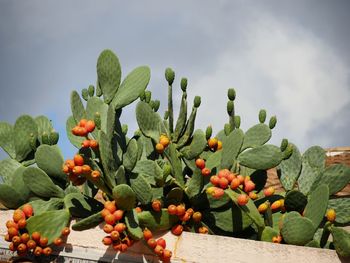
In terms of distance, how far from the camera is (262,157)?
3594 millimetres

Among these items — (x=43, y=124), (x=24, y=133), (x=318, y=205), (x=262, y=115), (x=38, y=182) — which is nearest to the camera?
(x=318, y=205)

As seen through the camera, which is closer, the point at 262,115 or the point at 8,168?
the point at 262,115

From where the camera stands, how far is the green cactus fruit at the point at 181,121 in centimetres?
385

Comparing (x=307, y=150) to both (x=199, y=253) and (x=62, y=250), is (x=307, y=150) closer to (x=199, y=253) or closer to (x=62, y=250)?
(x=199, y=253)

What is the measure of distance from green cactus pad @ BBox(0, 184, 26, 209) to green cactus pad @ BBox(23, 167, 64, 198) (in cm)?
27

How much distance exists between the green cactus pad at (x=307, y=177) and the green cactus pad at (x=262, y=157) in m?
0.51

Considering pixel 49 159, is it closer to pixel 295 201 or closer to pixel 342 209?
pixel 295 201

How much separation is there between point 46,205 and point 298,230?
192 cm

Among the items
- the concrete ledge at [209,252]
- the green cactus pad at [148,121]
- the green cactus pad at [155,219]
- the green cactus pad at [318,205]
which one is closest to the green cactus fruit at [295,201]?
the green cactus pad at [318,205]

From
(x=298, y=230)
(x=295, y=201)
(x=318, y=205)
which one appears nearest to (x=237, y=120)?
(x=295, y=201)

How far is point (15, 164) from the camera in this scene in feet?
13.8

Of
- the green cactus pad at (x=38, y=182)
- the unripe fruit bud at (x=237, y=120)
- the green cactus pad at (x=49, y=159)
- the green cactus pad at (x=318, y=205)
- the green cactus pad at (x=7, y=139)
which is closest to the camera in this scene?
the green cactus pad at (x=318, y=205)

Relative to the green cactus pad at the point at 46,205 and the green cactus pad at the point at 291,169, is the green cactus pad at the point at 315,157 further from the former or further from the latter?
the green cactus pad at the point at 46,205

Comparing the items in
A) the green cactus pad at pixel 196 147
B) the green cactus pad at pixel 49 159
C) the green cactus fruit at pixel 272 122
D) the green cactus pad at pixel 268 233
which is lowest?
the green cactus pad at pixel 268 233
